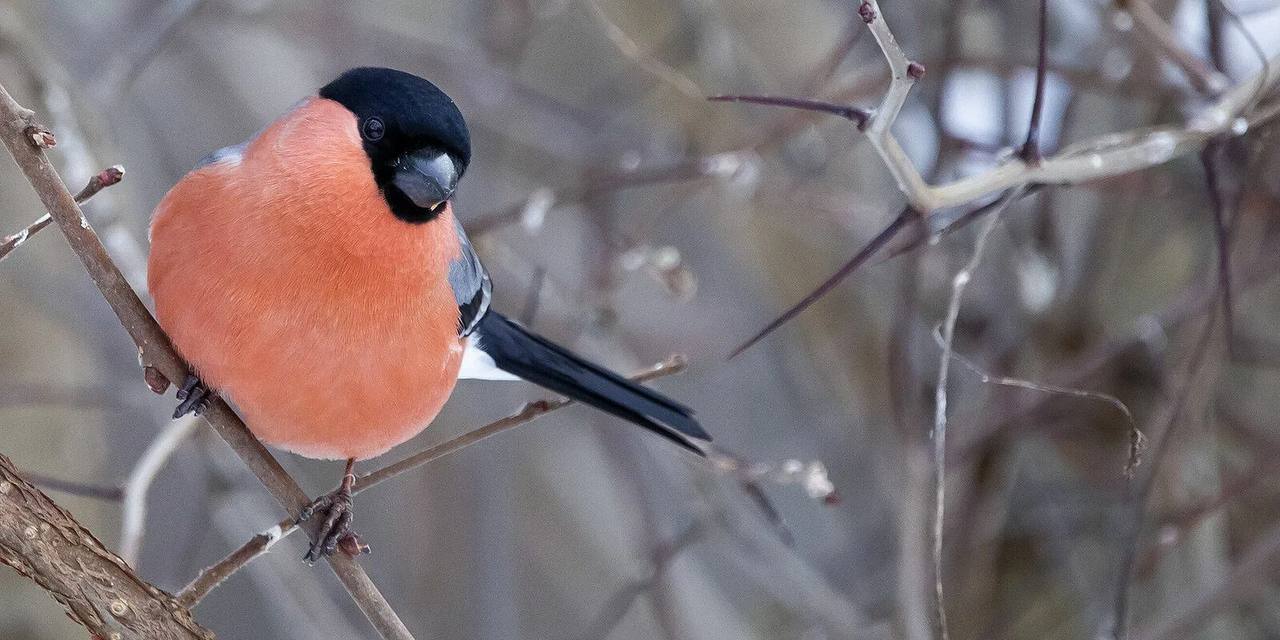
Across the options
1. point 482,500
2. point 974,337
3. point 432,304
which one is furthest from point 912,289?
point 482,500

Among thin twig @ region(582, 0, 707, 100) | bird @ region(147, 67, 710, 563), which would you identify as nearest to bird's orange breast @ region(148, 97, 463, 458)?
bird @ region(147, 67, 710, 563)

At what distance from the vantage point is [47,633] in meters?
3.12

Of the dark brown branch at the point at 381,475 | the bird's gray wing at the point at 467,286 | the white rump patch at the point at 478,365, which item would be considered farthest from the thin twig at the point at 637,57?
the dark brown branch at the point at 381,475

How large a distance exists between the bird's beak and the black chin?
0.8 inches

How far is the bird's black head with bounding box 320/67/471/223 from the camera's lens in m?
1.77

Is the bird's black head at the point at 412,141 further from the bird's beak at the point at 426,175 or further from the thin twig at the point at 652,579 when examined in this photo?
the thin twig at the point at 652,579

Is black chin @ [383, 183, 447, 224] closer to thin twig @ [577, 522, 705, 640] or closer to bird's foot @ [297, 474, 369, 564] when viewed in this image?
bird's foot @ [297, 474, 369, 564]

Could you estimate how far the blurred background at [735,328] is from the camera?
8.98ft

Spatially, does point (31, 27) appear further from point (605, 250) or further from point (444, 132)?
point (444, 132)

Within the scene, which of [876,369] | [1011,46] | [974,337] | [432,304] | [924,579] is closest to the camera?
[432,304]

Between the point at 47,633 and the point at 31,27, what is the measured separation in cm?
143

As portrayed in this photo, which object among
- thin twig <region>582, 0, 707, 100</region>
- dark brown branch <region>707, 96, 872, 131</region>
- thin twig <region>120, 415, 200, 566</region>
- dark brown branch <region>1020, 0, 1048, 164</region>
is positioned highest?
thin twig <region>582, 0, 707, 100</region>

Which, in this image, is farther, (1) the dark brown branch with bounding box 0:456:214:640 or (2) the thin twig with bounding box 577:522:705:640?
(2) the thin twig with bounding box 577:522:705:640

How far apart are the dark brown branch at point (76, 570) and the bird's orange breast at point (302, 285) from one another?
0.38m
